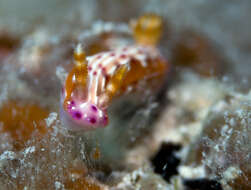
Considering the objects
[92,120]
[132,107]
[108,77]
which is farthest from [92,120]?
[132,107]

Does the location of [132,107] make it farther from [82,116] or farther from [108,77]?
[82,116]

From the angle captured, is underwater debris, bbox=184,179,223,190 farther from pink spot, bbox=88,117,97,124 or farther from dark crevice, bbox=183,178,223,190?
pink spot, bbox=88,117,97,124

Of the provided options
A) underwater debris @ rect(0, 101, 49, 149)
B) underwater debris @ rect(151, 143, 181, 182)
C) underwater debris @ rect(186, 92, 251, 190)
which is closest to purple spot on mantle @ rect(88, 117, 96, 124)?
underwater debris @ rect(0, 101, 49, 149)

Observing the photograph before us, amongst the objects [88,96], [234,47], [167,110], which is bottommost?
[167,110]

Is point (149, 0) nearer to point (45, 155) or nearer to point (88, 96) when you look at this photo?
point (88, 96)

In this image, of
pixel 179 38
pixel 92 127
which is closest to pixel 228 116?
pixel 92 127
